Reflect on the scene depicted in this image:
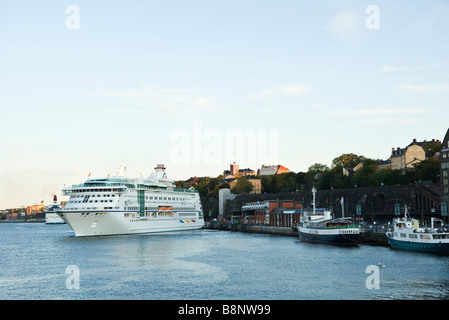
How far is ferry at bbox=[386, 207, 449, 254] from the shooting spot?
4629 centimetres

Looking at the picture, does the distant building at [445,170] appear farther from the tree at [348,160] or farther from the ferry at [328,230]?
the tree at [348,160]

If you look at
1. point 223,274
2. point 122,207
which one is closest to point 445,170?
point 122,207

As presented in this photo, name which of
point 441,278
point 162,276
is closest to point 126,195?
point 162,276

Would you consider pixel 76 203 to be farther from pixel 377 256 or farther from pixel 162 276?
pixel 377 256

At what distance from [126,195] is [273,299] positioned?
176 ft

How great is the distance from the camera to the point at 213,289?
30781 mm

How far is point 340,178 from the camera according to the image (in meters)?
112

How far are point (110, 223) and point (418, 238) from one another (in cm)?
4448

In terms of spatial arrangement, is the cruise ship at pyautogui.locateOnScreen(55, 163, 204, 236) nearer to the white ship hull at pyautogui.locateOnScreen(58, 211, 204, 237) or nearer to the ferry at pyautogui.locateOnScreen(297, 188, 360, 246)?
the white ship hull at pyautogui.locateOnScreen(58, 211, 204, 237)

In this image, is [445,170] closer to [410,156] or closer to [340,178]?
[340,178]

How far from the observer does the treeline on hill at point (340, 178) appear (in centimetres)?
9600

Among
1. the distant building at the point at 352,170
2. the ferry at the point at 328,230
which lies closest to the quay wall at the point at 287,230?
the ferry at the point at 328,230


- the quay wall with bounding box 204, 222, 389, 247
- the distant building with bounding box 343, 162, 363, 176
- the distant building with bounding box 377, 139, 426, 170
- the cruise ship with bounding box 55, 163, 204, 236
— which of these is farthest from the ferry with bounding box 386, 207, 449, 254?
the distant building with bounding box 343, 162, 363, 176

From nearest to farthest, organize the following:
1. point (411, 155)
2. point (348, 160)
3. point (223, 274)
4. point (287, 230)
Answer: point (223, 274) < point (287, 230) < point (411, 155) < point (348, 160)
